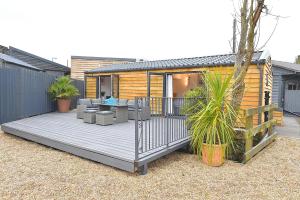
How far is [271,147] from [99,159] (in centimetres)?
436

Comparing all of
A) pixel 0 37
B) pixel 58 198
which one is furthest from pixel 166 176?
pixel 0 37

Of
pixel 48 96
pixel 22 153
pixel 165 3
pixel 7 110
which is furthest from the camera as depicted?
pixel 165 3

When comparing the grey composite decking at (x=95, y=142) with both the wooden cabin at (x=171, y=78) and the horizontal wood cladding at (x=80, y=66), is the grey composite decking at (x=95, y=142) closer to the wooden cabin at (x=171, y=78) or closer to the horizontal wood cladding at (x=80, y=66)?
the wooden cabin at (x=171, y=78)

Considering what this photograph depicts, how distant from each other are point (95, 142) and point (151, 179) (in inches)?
62.6

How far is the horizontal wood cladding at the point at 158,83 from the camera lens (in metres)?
6.46

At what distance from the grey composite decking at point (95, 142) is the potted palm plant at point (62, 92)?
2.89m

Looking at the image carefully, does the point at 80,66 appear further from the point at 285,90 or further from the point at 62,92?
the point at 285,90

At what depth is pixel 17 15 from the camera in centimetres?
1159

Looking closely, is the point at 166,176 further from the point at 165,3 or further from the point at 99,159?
the point at 165,3

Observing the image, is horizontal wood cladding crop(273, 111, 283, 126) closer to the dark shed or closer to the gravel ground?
the dark shed

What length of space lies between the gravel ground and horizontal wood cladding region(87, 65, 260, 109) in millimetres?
2429

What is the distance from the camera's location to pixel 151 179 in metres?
3.25

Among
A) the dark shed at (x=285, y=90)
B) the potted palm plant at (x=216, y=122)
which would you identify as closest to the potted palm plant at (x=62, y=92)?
the potted palm plant at (x=216, y=122)

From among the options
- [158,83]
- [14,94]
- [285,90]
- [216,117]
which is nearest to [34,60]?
[14,94]
